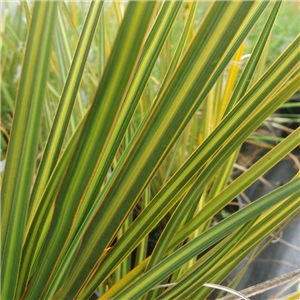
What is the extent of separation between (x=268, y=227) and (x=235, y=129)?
0.45 ft

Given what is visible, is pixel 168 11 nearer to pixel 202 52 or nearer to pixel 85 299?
pixel 202 52

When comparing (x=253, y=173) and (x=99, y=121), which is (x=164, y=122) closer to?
(x=99, y=121)

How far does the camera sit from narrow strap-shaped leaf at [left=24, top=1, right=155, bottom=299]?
→ 0.88 feet

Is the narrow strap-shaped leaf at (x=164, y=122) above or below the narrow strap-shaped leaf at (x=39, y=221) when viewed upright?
above

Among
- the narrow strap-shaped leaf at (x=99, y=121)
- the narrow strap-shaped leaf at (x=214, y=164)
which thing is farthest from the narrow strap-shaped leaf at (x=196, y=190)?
the narrow strap-shaped leaf at (x=99, y=121)

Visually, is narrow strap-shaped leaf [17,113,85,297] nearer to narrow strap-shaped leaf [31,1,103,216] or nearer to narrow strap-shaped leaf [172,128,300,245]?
narrow strap-shaped leaf [31,1,103,216]

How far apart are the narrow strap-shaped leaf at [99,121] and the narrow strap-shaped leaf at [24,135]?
0.03 m

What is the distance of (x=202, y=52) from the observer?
0.28m

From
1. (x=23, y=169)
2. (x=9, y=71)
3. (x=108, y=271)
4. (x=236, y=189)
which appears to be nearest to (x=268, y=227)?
(x=236, y=189)

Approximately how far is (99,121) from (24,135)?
0.06 metres

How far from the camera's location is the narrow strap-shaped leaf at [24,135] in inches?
11.2

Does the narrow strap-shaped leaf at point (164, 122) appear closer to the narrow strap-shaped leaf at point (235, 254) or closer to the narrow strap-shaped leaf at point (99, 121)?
the narrow strap-shaped leaf at point (99, 121)

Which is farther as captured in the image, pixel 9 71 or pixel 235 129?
pixel 9 71

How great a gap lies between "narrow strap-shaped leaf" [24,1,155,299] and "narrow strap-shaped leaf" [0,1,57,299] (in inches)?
1.2
